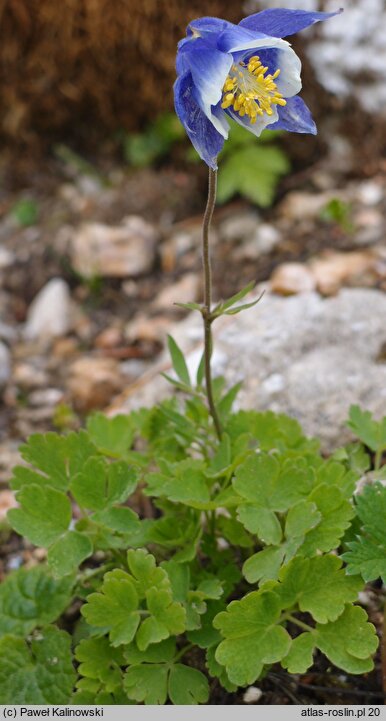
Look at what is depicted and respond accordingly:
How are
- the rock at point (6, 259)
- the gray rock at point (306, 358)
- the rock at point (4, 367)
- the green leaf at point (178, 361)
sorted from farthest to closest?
the rock at point (6, 259)
the rock at point (4, 367)
the gray rock at point (306, 358)
the green leaf at point (178, 361)

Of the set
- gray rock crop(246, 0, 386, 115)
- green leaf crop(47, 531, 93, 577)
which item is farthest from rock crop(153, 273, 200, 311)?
green leaf crop(47, 531, 93, 577)

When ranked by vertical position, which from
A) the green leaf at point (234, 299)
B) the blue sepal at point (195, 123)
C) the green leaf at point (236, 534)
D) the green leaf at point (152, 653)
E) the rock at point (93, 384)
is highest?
the blue sepal at point (195, 123)

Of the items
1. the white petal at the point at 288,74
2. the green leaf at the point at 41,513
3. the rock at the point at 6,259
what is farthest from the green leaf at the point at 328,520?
the rock at the point at 6,259

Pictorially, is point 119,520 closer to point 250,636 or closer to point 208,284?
point 250,636

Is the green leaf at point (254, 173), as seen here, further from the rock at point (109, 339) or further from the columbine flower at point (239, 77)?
the columbine flower at point (239, 77)

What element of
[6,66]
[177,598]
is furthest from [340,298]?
[6,66]

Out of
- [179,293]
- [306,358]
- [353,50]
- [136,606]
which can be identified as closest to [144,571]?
[136,606]

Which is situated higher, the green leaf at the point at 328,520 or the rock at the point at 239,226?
the green leaf at the point at 328,520

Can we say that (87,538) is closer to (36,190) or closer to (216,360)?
(216,360)
